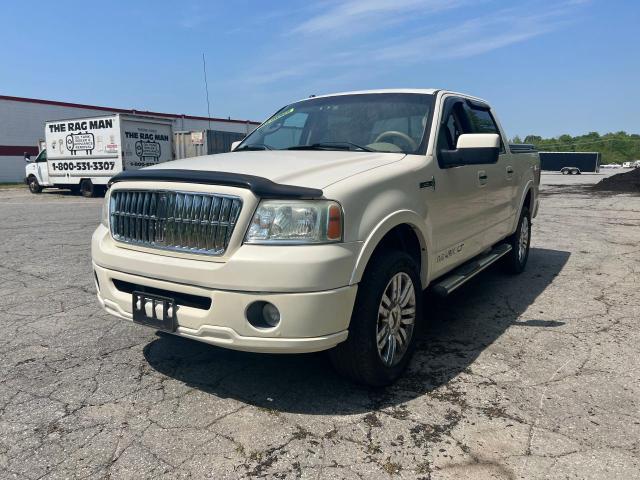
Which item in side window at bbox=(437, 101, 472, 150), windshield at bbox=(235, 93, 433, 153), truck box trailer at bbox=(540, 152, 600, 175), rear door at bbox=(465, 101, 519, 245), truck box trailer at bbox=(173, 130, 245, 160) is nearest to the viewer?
windshield at bbox=(235, 93, 433, 153)

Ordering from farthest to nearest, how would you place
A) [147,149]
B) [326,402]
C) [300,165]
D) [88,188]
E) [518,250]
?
[88,188]
[147,149]
[518,250]
[300,165]
[326,402]

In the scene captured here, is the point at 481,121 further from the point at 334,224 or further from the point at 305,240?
the point at 305,240

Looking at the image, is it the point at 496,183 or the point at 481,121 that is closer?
the point at 496,183

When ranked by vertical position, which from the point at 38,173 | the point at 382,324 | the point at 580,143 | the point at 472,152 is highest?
the point at 580,143

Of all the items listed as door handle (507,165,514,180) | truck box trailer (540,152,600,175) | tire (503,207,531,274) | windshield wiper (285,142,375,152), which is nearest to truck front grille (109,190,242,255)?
windshield wiper (285,142,375,152)

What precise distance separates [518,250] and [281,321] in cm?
423

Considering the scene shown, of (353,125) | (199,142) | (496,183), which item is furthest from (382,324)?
(199,142)

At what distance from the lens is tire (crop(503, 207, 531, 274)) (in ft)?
19.2

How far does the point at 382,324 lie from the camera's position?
2.98 m

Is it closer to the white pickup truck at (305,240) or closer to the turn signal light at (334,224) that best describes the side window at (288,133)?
the white pickup truck at (305,240)

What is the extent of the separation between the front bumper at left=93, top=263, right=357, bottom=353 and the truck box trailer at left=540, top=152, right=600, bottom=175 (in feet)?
150

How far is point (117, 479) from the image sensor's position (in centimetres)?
224

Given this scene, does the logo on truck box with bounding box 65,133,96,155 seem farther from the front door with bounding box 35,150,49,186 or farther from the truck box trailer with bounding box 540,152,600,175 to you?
the truck box trailer with bounding box 540,152,600,175

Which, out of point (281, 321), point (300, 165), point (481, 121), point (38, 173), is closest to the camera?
point (281, 321)
